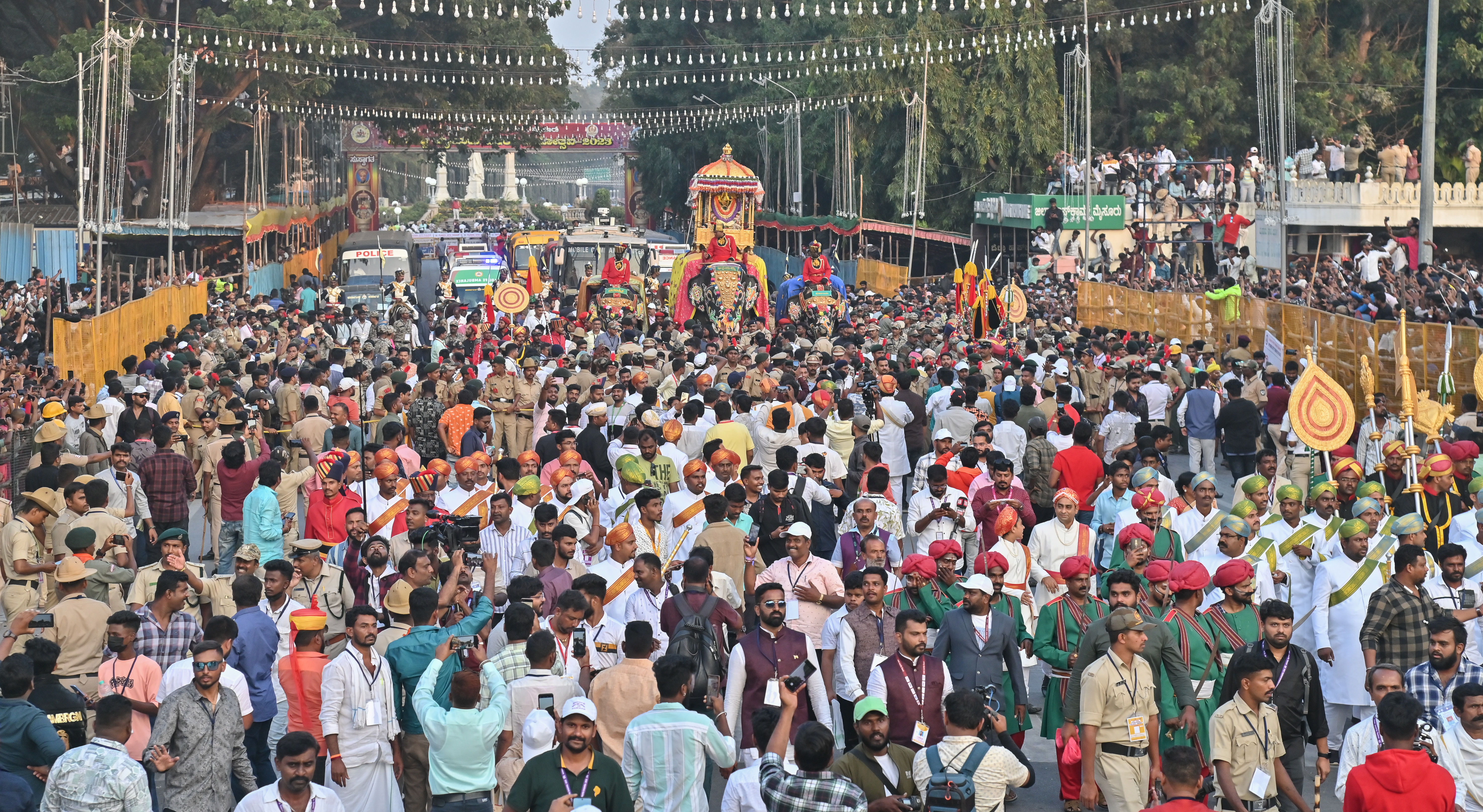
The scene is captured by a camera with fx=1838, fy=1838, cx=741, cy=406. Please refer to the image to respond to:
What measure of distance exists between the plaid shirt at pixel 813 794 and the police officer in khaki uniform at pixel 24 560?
16.2 feet

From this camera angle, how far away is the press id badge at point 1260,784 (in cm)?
747

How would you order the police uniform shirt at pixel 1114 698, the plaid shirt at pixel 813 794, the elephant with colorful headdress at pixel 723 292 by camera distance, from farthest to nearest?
the elephant with colorful headdress at pixel 723 292
the police uniform shirt at pixel 1114 698
the plaid shirt at pixel 813 794

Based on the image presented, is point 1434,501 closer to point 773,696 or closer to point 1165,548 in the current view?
point 1165,548

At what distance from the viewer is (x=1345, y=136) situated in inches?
1850

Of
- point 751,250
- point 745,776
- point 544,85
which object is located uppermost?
point 544,85

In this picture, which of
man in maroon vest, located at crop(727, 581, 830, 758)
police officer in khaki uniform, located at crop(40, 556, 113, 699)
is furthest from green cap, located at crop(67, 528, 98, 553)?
man in maroon vest, located at crop(727, 581, 830, 758)

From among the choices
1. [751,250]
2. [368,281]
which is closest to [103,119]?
[751,250]

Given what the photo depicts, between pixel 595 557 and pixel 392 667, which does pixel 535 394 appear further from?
pixel 392 667

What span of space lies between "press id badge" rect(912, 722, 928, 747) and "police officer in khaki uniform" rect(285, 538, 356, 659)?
296 centimetres

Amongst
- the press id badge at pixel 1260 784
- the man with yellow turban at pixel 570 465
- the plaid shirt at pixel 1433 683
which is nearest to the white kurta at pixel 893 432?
the man with yellow turban at pixel 570 465

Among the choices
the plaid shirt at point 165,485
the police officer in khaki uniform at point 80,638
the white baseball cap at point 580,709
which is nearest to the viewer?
the white baseball cap at point 580,709

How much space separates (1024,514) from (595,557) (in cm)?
281

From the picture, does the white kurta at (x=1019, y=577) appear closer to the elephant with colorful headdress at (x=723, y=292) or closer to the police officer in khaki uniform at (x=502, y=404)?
the police officer in khaki uniform at (x=502, y=404)

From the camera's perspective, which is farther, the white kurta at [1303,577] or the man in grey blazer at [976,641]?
the white kurta at [1303,577]
